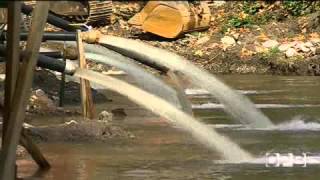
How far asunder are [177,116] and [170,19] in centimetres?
1270

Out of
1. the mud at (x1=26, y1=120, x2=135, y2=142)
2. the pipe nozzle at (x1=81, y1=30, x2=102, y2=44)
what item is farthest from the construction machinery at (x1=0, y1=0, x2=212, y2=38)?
the mud at (x1=26, y1=120, x2=135, y2=142)

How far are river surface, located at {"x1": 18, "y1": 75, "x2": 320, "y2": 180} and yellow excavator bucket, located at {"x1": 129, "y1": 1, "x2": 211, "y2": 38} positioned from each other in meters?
8.11

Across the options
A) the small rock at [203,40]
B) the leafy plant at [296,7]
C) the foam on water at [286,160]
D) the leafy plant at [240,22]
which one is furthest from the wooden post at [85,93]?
the leafy plant at [296,7]

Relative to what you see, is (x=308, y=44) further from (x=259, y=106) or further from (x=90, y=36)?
(x=90, y=36)

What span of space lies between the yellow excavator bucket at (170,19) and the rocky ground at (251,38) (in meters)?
0.24

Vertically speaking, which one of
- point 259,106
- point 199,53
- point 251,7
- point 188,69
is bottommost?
point 259,106

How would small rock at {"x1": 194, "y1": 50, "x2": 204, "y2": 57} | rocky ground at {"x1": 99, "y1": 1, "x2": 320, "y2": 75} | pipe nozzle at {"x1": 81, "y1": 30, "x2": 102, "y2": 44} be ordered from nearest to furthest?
pipe nozzle at {"x1": 81, "y1": 30, "x2": 102, "y2": 44}
rocky ground at {"x1": 99, "y1": 1, "x2": 320, "y2": 75}
small rock at {"x1": 194, "y1": 50, "x2": 204, "y2": 57}

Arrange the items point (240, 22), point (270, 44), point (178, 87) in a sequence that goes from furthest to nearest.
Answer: point (240, 22)
point (270, 44)
point (178, 87)

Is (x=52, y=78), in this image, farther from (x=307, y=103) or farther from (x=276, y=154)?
(x=276, y=154)

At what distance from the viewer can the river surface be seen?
230 inches

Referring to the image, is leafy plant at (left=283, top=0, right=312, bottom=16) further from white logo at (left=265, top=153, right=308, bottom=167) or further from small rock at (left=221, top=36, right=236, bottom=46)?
white logo at (left=265, top=153, right=308, bottom=167)

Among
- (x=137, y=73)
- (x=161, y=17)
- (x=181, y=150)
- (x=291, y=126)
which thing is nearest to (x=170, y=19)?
(x=161, y=17)

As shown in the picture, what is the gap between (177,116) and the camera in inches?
270

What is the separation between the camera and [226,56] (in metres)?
18.3
